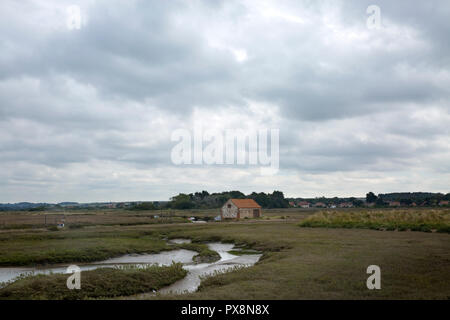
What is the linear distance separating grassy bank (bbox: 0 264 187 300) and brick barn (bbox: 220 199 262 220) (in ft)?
165

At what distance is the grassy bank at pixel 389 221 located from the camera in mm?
34500

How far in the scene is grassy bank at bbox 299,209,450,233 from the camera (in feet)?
113

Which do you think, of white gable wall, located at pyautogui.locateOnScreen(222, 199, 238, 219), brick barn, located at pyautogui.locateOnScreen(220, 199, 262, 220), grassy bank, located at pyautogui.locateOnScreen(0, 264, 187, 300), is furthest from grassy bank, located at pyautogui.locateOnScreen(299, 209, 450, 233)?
grassy bank, located at pyautogui.locateOnScreen(0, 264, 187, 300)

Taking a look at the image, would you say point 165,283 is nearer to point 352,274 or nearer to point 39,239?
point 352,274

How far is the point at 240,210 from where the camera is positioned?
68688mm

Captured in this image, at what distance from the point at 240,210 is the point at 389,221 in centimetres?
3377

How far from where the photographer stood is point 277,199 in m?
145

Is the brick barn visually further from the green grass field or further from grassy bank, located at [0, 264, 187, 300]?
grassy bank, located at [0, 264, 187, 300]

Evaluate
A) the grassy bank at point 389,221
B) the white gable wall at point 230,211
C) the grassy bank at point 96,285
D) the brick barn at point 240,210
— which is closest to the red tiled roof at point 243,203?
the brick barn at point 240,210

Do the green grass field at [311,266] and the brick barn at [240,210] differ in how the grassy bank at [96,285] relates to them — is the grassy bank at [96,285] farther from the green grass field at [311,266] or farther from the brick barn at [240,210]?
the brick barn at [240,210]

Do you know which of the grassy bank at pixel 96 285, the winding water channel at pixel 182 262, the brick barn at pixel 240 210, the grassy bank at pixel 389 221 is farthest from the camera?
the brick barn at pixel 240 210

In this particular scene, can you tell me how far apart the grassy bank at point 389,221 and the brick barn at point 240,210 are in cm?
2357
